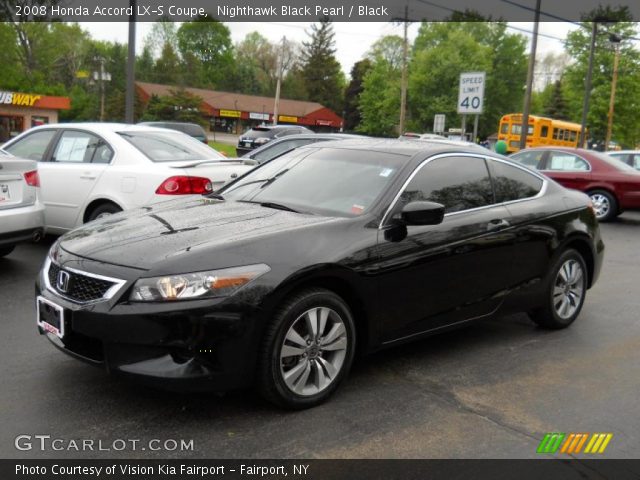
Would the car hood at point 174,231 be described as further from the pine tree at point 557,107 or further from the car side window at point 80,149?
the pine tree at point 557,107

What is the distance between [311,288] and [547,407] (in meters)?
1.63

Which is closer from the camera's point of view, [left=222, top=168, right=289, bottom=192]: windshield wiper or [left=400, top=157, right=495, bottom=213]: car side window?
[left=400, top=157, right=495, bottom=213]: car side window

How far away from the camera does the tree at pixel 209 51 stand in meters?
98.1

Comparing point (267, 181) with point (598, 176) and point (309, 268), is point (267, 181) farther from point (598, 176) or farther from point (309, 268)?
point (598, 176)

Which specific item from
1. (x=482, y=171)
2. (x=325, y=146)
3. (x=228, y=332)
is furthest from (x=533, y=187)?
→ (x=228, y=332)

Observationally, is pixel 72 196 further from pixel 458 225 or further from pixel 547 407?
pixel 547 407

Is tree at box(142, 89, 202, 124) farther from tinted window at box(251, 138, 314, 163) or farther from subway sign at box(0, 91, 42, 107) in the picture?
tinted window at box(251, 138, 314, 163)

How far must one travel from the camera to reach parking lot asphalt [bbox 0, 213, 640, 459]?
3.32 m

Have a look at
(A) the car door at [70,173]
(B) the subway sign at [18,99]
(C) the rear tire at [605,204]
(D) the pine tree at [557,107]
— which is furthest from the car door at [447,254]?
(D) the pine tree at [557,107]

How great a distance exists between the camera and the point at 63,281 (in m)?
3.56

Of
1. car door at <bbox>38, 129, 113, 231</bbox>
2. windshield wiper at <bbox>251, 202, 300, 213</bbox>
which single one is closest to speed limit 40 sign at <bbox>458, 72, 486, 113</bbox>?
car door at <bbox>38, 129, 113, 231</bbox>

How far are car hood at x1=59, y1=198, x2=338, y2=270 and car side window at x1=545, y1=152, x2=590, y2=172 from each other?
35.5 feet

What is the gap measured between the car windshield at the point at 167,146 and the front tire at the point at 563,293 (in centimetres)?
416

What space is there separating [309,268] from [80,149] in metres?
5.08
